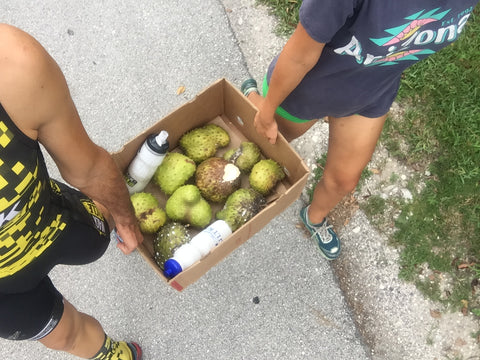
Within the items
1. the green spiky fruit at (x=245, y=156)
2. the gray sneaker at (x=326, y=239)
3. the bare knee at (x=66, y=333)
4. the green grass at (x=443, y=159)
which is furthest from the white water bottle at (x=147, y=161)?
the green grass at (x=443, y=159)

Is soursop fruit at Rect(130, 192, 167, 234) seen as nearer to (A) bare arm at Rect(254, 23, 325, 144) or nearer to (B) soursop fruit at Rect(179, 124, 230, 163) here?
(B) soursop fruit at Rect(179, 124, 230, 163)

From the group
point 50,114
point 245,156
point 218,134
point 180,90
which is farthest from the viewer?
point 180,90

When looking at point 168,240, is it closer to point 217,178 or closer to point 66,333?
point 217,178

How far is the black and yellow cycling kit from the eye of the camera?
138 cm

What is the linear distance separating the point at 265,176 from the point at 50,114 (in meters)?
1.29

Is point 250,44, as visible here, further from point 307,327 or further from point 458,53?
point 307,327

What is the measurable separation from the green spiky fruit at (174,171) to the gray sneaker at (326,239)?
0.84 meters

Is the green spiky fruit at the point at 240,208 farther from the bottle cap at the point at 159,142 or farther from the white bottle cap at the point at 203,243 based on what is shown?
the bottle cap at the point at 159,142

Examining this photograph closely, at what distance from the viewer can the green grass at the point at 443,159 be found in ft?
8.93

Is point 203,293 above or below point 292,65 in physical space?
below

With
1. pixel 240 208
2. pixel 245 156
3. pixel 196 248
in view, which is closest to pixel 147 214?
pixel 196 248

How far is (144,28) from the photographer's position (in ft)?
11.1

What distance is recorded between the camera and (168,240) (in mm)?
2270

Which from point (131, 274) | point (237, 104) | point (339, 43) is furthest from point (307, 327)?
point (339, 43)
